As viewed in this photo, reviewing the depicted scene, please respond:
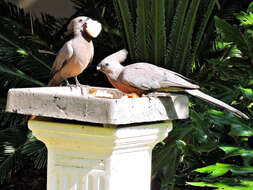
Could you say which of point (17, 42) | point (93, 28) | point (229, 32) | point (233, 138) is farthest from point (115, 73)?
point (17, 42)

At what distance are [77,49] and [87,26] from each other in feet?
0.81

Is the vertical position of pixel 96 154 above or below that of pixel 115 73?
below

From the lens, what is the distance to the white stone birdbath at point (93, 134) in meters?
1.88

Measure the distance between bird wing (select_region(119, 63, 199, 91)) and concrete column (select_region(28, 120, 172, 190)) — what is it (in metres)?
0.26

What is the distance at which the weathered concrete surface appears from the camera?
1.82m

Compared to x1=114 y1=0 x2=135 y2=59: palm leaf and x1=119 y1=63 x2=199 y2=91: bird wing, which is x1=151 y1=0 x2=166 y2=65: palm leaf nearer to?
x1=114 y1=0 x2=135 y2=59: palm leaf

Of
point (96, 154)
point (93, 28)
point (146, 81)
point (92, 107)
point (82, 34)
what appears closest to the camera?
point (92, 107)

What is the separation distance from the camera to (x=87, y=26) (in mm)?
2562

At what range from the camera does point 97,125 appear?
196 centimetres

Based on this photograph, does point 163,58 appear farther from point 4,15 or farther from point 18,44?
point 4,15

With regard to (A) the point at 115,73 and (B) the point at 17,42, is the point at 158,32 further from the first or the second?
(A) the point at 115,73

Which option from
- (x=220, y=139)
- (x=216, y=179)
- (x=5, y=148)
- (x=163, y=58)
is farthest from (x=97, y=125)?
(x=5, y=148)

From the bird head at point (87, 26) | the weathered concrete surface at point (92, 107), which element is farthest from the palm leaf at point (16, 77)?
the weathered concrete surface at point (92, 107)

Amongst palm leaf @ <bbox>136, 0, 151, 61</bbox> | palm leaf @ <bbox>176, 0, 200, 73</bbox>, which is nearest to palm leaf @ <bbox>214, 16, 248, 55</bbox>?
palm leaf @ <bbox>176, 0, 200, 73</bbox>
